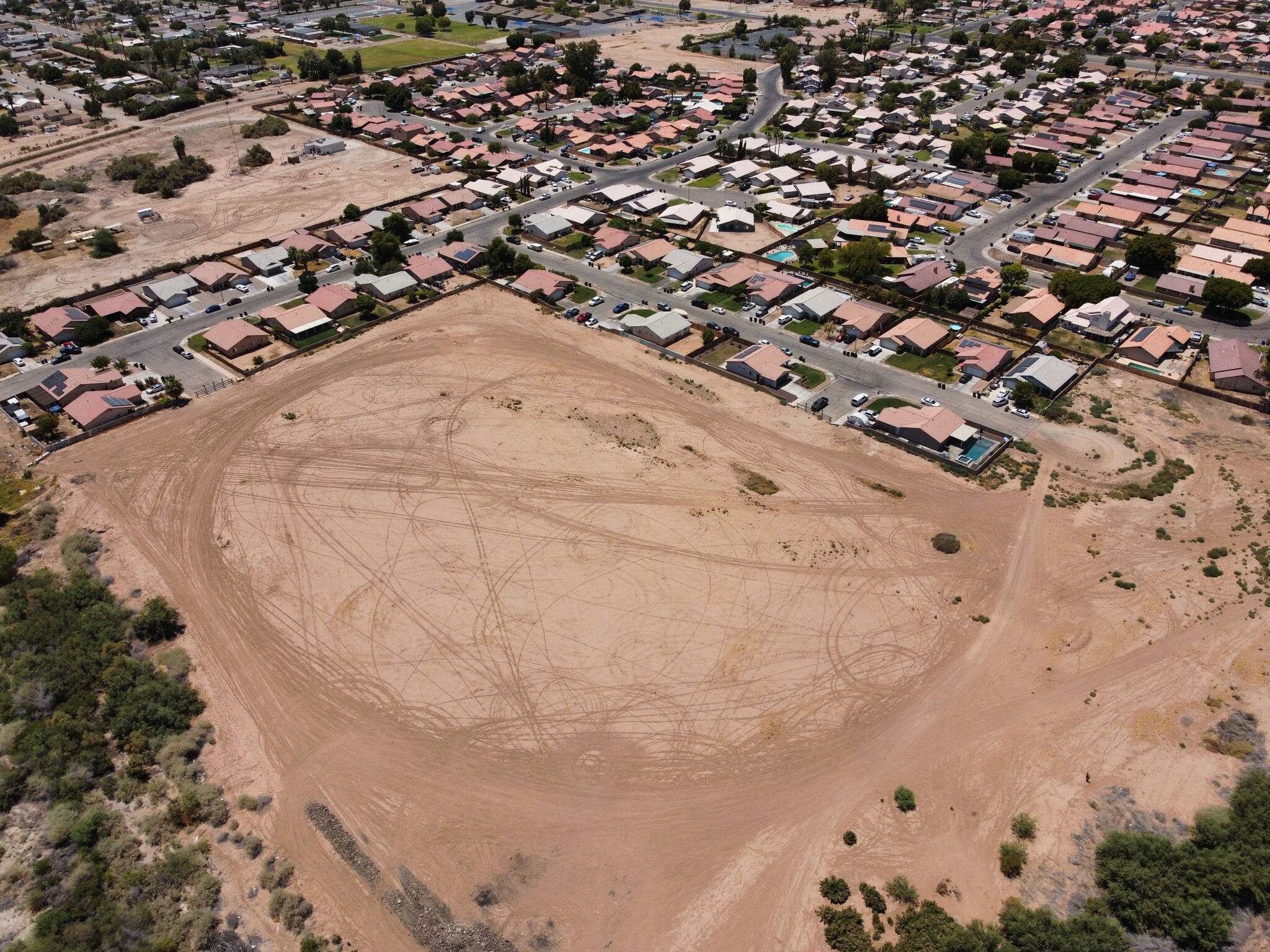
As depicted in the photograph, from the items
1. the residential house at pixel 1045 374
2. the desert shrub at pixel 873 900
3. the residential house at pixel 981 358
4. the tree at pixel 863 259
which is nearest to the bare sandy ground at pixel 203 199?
the tree at pixel 863 259

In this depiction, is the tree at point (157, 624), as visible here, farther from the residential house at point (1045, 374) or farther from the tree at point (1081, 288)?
the tree at point (1081, 288)

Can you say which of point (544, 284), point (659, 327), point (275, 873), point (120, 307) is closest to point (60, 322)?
point (120, 307)

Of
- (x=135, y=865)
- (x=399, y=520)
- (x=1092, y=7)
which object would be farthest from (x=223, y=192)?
(x=1092, y=7)

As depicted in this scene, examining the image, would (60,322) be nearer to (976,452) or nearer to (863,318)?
(863,318)

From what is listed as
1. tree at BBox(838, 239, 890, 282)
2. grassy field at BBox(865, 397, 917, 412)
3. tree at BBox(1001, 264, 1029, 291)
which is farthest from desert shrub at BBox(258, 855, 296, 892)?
tree at BBox(1001, 264, 1029, 291)

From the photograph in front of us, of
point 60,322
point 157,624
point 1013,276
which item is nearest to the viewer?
point 157,624
